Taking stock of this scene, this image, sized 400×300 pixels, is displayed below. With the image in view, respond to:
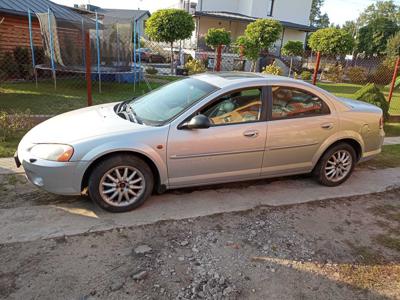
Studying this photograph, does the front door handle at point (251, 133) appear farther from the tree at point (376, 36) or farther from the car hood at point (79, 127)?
the tree at point (376, 36)

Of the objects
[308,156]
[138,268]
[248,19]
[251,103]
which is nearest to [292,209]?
[308,156]

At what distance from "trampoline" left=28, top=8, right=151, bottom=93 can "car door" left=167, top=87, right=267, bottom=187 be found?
8.47 meters

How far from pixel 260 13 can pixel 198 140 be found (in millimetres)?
33443

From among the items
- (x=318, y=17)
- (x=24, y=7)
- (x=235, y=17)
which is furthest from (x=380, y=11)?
(x=24, y=7)

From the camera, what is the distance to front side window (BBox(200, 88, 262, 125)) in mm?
3939

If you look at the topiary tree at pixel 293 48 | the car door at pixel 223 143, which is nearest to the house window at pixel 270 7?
the topiary tree at pixel 293 48

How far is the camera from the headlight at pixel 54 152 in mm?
3418

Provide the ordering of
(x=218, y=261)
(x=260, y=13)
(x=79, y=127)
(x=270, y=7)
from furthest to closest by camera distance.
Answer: (x=270, y=7), (x=260, y=13), (x=79, y=127), (x=218, y=261)

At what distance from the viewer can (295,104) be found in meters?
4.35

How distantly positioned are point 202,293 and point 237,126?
1992 mm

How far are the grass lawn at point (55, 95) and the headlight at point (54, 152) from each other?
186 inches

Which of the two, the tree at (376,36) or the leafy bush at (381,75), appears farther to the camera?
the tree at (376,36)

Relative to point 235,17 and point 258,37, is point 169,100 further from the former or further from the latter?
point 235,17

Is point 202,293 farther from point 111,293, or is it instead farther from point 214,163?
point 214,163
